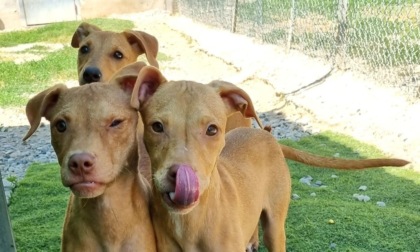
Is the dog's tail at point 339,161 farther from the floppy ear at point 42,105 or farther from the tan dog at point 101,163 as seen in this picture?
the floppy ear at point 42,105

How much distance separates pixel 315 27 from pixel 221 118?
26.0 feet

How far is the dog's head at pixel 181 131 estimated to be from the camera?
2984 mm

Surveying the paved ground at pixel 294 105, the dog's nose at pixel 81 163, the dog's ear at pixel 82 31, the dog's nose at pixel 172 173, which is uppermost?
the dog's nose at pixel 81 163

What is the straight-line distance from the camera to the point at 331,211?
5.43m

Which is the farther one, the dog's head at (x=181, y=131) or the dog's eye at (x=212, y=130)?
the dog's eye at (x=212, y=130)

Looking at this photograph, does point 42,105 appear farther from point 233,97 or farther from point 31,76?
point 31,76

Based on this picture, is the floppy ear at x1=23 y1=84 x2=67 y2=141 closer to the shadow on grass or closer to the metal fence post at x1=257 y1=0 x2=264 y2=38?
the shadow on grass

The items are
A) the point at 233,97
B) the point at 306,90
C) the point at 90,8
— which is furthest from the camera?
the point at 90,8

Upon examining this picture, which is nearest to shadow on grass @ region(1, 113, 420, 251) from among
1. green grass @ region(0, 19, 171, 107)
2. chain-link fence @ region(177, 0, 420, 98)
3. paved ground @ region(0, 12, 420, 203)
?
paved ground @ region(0, 12, 420, 203)

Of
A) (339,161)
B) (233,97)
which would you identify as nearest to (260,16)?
(339,161)

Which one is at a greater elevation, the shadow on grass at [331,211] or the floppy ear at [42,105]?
the floppy ear at [42,105]

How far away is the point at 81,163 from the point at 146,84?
805 millimetres

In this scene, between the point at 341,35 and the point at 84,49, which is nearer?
the point at 84,49

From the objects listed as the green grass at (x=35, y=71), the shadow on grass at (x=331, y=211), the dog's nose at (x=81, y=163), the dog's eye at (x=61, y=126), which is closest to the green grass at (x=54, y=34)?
the green grass at (x=35, y=71)
